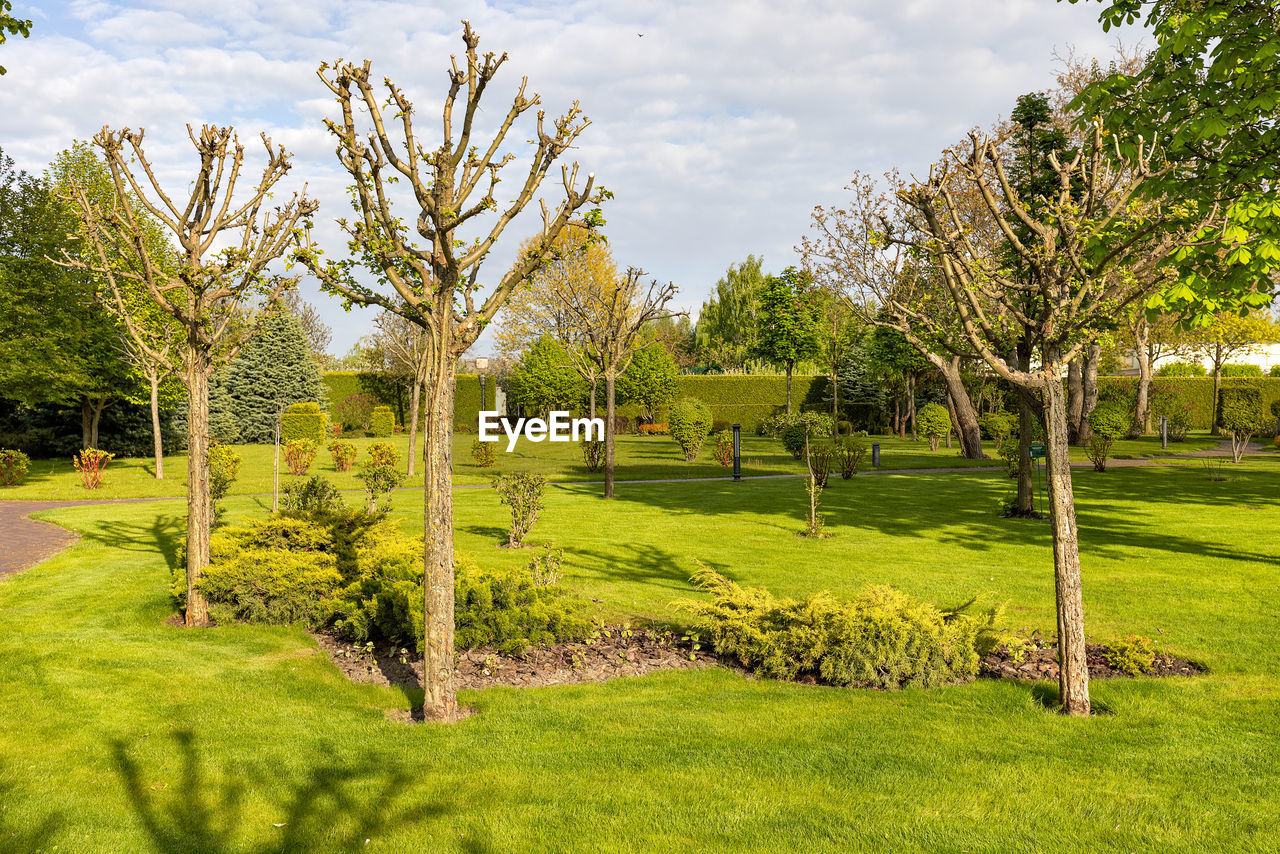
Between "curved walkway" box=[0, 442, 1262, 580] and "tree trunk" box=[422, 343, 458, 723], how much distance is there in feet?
26.2

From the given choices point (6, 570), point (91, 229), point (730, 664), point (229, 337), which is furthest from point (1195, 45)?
point (6, 570)

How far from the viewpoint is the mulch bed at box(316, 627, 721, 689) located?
682cm

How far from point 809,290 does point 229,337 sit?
79.7 feet

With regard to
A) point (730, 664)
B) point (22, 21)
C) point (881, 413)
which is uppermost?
point (22, 21)

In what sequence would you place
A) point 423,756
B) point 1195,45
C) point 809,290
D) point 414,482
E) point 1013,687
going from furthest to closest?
point 809,290 < point 414,482 < point 1195,45 < point 1013,687 < point 423,756

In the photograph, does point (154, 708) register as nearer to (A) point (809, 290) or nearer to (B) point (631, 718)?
(B) point (631, 718)

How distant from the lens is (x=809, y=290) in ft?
100

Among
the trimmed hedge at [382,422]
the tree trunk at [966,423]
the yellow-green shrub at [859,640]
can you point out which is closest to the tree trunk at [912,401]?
the tree trunk at [966,423]

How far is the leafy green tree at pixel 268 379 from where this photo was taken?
38.4 m

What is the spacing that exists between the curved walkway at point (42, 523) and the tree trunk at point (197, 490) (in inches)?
160

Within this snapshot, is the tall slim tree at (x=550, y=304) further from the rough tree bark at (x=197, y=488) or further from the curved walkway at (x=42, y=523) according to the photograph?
the rough tree bark at (x=197, y=488)

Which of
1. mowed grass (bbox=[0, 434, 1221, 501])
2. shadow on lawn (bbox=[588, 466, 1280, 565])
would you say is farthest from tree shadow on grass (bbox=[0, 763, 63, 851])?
mowed grass (bbox=[0, 434, 1221, 501])

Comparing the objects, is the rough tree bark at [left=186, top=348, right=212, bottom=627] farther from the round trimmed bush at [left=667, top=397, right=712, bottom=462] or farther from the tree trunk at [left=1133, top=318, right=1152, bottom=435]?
the tree trunk at [left=1133, top=318, right=1152, bottom=435]

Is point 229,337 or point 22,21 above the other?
point 22,21
